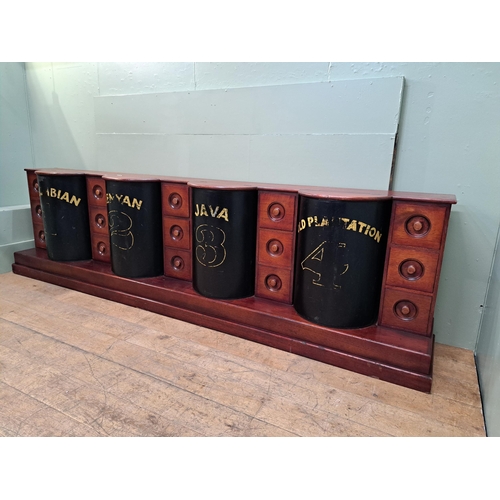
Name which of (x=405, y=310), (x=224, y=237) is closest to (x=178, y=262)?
(x=224, y=237)

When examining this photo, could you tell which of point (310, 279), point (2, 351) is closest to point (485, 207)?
point (310, 279)

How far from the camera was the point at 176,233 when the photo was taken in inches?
92.2

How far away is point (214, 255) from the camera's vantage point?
2.06 meters

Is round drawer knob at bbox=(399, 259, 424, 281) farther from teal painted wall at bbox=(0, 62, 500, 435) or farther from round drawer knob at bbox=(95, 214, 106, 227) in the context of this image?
round drawer knob at bbox=(95, 214, 106, 227)

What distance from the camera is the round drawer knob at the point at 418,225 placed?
1.64 m

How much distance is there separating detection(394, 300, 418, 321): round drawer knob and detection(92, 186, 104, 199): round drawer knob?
2.09 m

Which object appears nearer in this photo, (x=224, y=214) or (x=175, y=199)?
(x=224, y=214)

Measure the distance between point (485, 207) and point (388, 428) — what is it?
1221 mm

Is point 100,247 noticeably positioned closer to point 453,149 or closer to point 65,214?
point 65,214

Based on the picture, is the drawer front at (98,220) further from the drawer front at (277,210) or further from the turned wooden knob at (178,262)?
the drawer front at (277,210)

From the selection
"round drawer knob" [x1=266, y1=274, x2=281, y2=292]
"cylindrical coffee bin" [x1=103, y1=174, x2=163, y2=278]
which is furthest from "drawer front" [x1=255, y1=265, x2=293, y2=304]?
"cylindrical coffee bin" [x1=103, y1=174, x2=163, y2=278]

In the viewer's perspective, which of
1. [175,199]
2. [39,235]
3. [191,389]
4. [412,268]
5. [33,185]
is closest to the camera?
[191,389]

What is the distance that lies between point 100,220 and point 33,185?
0.74 meters

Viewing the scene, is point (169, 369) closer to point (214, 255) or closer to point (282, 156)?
point (214, 255)
